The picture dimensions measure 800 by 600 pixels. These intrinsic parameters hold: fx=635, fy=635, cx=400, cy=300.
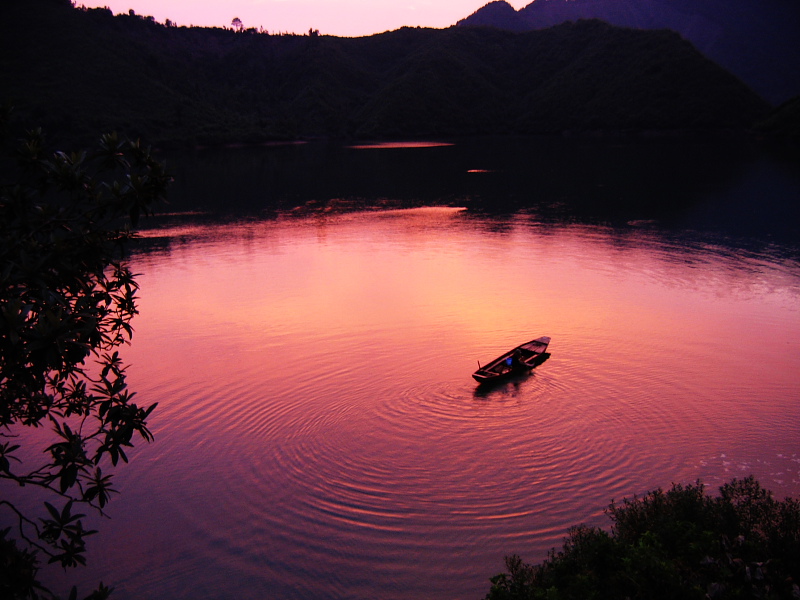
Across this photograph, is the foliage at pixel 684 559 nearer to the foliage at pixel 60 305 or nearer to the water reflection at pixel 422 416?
the water reflection at pixel 422 416

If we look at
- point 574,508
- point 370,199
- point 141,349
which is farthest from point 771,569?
point 370,199

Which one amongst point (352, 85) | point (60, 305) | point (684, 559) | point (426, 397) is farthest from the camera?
point (352, 85)

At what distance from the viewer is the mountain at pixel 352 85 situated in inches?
4459

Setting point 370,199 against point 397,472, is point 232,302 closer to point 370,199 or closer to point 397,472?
point 397,472

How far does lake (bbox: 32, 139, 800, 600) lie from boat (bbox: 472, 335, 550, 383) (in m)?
0.42

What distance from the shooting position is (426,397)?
17.8m

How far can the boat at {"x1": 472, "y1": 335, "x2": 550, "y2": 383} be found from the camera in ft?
58.3

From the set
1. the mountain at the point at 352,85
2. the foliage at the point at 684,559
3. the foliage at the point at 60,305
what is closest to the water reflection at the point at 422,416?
the foliage at the point at 684,559

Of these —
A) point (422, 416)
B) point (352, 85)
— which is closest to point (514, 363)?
point (422, 416)

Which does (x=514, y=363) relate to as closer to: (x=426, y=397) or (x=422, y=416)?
(x=426, y=397)

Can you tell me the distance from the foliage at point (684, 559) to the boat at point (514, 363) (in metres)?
6.96

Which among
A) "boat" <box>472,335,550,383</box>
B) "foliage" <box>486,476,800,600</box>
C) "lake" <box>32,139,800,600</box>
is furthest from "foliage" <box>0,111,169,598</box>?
"boat" <box>472,335,550,383</box>

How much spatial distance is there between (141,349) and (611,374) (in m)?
16.2

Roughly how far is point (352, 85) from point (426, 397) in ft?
577
